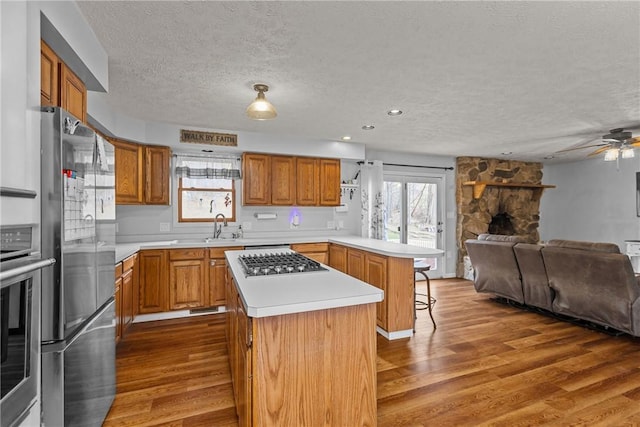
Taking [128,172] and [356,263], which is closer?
[128,172]

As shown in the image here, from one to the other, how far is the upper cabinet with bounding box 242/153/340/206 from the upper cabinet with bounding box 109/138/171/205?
1.02 metres

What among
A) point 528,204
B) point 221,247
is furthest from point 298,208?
point 528,204

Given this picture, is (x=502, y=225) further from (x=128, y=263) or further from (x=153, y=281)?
(x=128, y=263)

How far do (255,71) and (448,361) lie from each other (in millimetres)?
2959

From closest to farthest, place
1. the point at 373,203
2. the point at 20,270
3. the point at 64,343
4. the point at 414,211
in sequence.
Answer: the point at 20,270 < the point at 64,343 < the point at 373,203 < the point at 414,211

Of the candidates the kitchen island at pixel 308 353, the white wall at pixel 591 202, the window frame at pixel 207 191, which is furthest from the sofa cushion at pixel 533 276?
the window frame at pixel 207 191

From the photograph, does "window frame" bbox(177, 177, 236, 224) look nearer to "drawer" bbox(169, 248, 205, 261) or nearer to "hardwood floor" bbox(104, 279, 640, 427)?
"drawer" bbox(169, 248, 205, 261)

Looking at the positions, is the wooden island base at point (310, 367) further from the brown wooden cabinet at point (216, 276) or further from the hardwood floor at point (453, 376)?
the brown wooden cabinet at point (216, 276)

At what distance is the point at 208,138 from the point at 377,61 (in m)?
2.73

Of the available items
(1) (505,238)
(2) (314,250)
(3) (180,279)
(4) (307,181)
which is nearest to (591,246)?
(1) (505,238)

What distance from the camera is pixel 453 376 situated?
2.50 meters

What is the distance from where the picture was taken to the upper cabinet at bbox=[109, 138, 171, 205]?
144 inches

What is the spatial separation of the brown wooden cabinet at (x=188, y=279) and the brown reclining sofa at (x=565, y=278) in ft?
12.5

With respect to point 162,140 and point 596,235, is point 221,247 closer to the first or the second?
point 162,140
